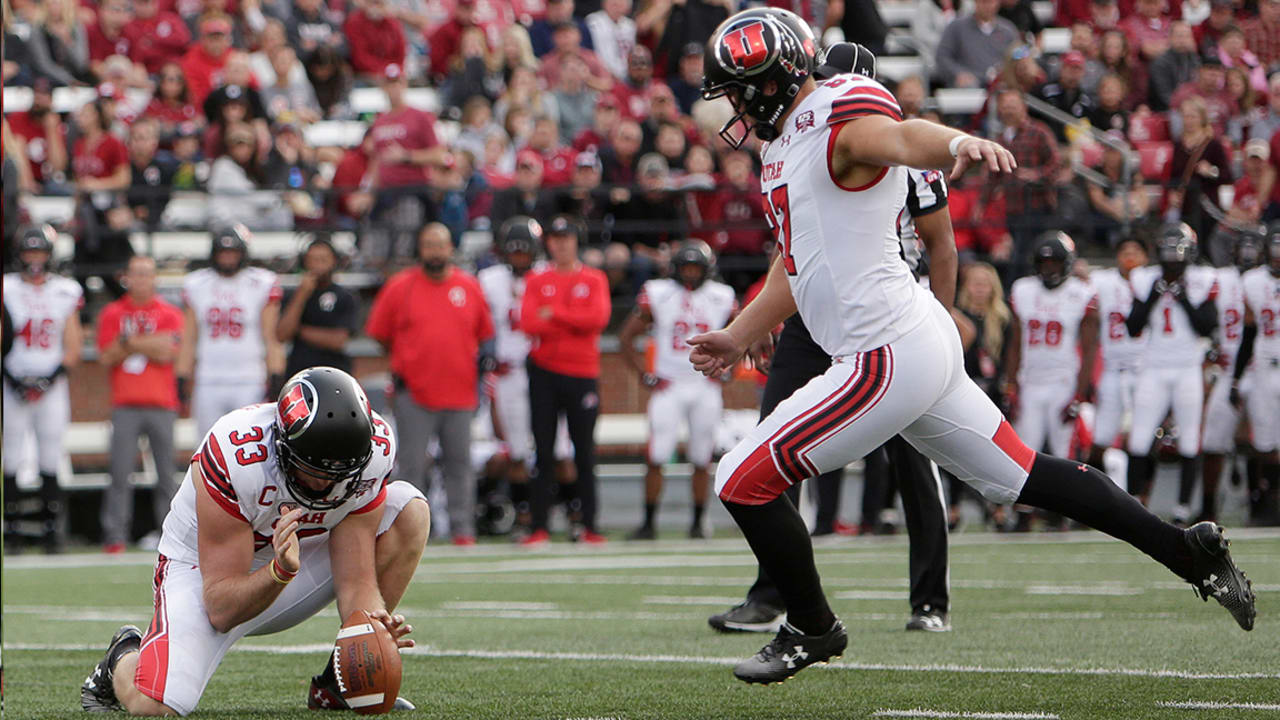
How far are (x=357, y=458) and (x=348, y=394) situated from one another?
182 mm

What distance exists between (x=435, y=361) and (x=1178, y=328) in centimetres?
517

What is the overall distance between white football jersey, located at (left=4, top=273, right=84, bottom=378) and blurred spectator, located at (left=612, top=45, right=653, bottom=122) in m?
5.37

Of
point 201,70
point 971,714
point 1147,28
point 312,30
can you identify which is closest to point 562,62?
point 312,30

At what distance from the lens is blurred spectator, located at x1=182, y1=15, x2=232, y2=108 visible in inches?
620

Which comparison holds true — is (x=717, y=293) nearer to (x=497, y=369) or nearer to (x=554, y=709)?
(x=497, y=369)

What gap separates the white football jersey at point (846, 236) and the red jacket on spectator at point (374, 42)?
12.4 metres

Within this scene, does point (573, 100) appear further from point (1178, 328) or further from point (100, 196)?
point (1178, 328)

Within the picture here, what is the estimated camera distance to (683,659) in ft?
19.1

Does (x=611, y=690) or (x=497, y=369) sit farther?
(x=497, y=369)

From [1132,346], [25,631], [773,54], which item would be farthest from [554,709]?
[1132,346]

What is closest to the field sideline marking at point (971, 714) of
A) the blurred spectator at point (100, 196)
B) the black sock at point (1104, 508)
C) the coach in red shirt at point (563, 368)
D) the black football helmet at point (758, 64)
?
the black sock at point (1104, 508)

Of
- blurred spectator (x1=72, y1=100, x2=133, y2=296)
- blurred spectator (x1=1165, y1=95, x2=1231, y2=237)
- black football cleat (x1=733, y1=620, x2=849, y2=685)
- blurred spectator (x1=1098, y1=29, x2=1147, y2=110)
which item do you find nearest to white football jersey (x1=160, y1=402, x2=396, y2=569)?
black football cleat (x1=733, y1=620, x2=849, y2=685)

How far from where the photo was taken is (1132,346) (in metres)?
12.4

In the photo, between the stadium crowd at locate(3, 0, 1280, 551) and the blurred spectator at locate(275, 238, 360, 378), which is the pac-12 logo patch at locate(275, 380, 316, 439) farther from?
the blurred spectator at locate(275, 238, 360, 378)
